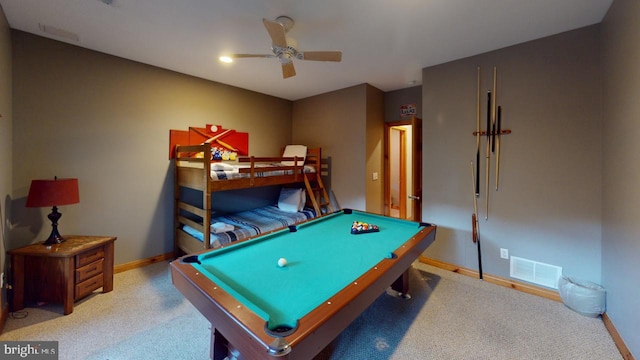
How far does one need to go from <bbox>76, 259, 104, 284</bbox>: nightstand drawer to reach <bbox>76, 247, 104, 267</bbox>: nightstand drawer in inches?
1.5

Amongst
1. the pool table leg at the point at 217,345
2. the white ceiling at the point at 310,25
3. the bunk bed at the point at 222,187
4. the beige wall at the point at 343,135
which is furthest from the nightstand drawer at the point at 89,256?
the beige wall at the point at 343,135

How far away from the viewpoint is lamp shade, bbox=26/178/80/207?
217cm

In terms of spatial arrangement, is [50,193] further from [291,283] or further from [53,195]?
[291,283]

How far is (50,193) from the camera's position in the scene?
2.20 meters

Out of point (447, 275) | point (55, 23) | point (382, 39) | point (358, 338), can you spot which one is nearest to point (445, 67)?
point (382, 39)

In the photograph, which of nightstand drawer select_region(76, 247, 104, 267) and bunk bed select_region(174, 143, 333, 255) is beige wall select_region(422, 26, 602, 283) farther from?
nightstand drawer select_region(76, 247, 104, 267)

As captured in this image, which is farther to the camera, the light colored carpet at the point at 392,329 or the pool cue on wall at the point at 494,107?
the pool cue on wall at the point at 494,107

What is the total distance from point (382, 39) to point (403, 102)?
5.86 feet

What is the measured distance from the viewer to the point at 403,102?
4109mm

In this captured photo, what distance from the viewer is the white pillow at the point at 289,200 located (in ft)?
13.2

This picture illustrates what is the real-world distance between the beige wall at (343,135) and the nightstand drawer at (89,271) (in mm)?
3091

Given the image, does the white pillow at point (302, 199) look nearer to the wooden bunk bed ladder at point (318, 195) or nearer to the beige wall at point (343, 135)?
the wooden bunk bed ladder at point (318, 195)

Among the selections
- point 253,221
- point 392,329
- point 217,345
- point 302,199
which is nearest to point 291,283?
point 217,345

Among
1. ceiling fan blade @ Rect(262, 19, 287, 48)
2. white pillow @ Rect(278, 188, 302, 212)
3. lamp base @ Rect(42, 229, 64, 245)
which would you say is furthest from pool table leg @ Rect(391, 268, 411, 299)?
lamp base @ Rect(42, 229, 64, 245)
